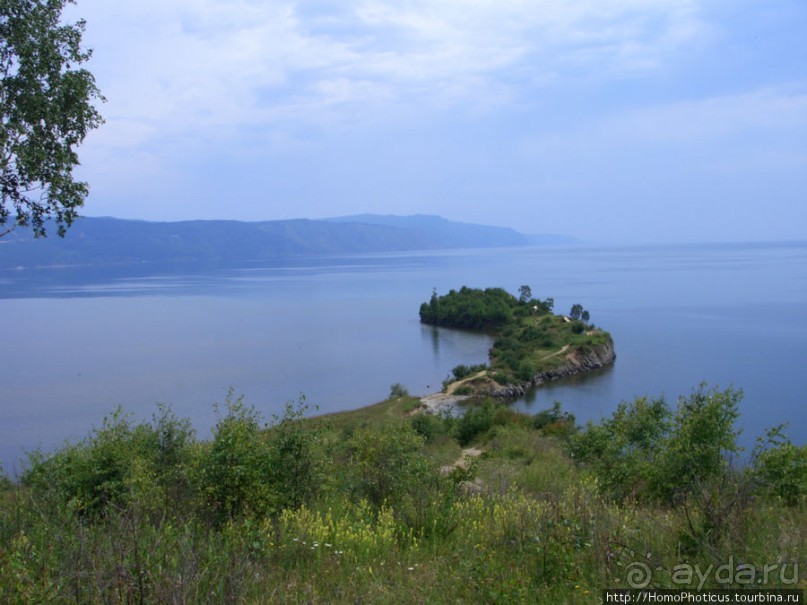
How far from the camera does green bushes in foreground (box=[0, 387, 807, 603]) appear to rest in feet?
12.2

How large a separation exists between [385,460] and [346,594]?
3242 mm

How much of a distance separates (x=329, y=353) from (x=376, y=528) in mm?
48023

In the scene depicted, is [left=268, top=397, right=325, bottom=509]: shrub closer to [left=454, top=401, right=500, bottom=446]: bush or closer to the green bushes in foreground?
the green bushes in foreground

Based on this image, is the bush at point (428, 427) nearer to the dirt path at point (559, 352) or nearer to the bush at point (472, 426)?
the bush at point (472, 426)

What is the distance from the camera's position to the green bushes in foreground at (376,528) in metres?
3.73

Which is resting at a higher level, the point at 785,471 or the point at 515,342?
the point at 785,471

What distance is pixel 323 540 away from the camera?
488cm

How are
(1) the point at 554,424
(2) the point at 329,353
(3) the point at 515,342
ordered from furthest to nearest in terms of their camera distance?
(2) the point at 329,353 → (3) the point at 515,342 → (1) the point at 554,424

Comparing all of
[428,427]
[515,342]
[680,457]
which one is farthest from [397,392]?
[680,457]

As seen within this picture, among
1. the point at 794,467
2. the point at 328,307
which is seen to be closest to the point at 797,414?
the point at 794,467

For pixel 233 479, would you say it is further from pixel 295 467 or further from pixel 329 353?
pixel 329 353

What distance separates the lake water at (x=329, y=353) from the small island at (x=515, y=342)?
1.79 meters

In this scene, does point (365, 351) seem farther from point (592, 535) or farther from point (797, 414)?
point (592, 535)

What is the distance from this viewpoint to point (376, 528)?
5266 mm
